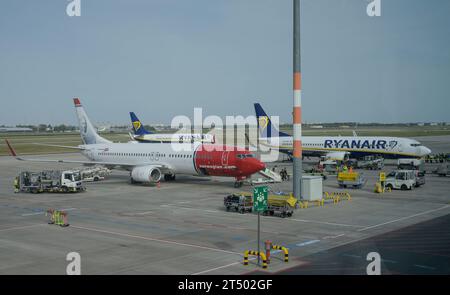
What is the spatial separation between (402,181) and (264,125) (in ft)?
113

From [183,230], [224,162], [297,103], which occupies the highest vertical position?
[297,103]

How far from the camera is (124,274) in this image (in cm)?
1933

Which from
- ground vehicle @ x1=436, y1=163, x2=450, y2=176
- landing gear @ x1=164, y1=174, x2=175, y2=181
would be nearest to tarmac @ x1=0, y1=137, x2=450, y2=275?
landing gear @ x1=164, y1=174, x2=175, y2=181

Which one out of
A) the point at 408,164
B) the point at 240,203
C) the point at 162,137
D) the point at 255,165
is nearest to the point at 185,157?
the point at 255,165

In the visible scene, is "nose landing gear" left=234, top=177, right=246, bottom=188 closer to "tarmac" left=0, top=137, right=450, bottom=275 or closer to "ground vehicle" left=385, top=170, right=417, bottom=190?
"tarmac" left=0, top=137, right=450, bottom=275

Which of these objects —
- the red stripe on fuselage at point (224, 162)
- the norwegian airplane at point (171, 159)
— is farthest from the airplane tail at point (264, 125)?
the red stripe on fuselage at point (224, 162)

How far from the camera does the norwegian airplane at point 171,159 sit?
46250 millimetres

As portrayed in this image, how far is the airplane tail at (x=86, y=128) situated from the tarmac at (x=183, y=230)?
16.0m

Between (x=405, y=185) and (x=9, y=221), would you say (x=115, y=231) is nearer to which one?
(x=9, y=221)

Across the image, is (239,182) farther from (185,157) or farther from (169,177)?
(169,177)

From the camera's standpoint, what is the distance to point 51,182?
→ 45625 mm

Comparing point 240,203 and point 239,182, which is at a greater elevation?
point 239,182
